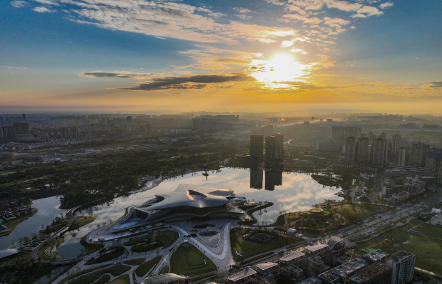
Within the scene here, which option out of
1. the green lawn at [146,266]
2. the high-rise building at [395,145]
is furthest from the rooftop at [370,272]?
the high-rise building at [395,145]

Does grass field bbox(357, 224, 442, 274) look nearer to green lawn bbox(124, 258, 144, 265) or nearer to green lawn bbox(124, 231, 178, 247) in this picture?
green lawn bbox(124, 231, 178, 247)

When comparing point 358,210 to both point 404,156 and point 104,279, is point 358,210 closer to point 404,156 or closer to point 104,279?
point 104,279

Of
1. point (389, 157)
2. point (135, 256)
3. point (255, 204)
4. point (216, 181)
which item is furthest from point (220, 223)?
point (389, 157)

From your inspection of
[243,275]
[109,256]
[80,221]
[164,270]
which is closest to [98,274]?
[109,256]

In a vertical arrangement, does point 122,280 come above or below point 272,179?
above

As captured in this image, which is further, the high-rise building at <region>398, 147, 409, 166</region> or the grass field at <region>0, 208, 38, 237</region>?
the high-rise building at <region>398, 147, 409, 166</region>

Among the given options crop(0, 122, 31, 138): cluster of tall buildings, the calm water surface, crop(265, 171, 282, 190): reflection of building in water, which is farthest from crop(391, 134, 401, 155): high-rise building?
crop(0, 122, 31, 138): cluster of tall buildings

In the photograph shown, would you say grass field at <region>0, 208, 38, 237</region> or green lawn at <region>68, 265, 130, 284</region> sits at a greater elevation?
green lawn at <region>68, 265, 130, 284</region>

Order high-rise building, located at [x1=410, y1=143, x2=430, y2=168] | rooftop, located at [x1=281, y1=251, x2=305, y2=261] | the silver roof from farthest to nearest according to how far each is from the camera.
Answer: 1. high-rise building, located at [x1=410, y1=143, x2=430, y2=168]
2. the silver roof
3. rooftop, located at [x1=281, y1=251, x2=305, y2=261]
